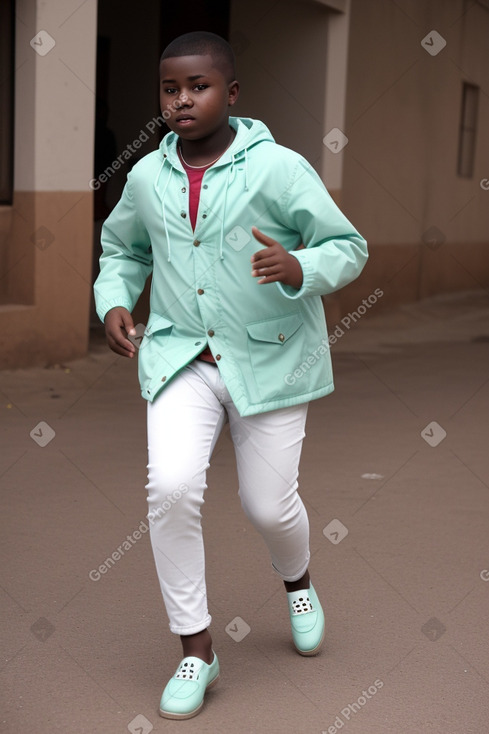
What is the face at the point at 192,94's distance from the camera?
114 inches

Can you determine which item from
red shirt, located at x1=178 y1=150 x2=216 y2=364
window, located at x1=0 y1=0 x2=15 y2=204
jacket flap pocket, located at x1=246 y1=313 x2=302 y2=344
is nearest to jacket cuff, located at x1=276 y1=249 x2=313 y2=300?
jacket flap pocket, located at x1=246 y1=313 x2=302 y2=344

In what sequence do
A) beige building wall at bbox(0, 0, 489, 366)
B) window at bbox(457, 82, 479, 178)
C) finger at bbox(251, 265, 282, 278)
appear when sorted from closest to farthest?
finger at bbox(251, 265, 282, 278) < beige building wall at bbox(0, 0, 489, 366) < window at bbox(457, 82, 479, 178)

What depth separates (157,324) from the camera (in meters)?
3.08

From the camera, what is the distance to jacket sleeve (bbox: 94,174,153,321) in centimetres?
314

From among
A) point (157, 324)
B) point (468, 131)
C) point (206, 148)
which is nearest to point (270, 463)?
point (157, 324)

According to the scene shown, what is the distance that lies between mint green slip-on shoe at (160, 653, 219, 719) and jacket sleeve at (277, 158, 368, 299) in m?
1.03

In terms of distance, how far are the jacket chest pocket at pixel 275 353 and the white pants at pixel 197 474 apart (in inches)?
3.3

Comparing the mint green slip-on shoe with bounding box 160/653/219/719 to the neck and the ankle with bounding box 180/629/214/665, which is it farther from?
the neck

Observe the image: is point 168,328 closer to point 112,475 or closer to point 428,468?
point 112,475

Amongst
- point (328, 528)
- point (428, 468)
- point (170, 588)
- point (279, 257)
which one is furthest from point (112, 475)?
point (279, 257)

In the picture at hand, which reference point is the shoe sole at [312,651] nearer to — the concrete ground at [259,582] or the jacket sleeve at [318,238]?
the concrete ground at [259,582]

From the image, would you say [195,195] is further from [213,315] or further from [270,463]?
[270,463]

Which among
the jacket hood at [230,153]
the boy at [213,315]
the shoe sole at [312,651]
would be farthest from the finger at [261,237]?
the shoe sole at [312,651]

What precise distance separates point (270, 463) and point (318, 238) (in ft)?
2.08
